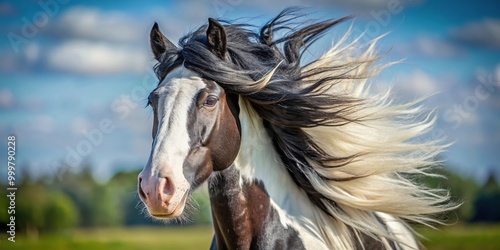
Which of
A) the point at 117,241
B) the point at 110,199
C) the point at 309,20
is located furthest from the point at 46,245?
the point at 309,20

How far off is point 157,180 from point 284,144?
1081 millimetres

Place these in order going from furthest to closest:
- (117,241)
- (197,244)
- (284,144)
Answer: (117,241) < (197,244) < (284,144)

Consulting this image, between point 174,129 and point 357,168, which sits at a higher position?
point 174,129

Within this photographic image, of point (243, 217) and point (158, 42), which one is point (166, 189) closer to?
point (243, 217)

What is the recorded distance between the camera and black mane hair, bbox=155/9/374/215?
12.1 feet

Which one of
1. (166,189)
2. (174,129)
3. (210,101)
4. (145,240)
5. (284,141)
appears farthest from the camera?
(145,240)

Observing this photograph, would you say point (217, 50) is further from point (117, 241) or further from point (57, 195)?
point (57, 195)

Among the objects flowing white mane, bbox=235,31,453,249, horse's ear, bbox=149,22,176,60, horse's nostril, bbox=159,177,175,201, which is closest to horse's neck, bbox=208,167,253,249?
flowing white mane, bbox=235,31,453,249

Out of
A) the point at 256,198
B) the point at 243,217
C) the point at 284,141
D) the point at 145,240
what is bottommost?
the point at 145,240

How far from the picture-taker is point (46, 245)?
891 inches

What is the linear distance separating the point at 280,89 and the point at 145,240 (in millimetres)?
21701

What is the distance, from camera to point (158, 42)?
4.03 m

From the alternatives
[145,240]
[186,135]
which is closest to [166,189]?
[186,135]

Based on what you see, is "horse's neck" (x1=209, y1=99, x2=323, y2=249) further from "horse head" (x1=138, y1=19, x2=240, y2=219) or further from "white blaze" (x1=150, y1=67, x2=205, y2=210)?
"white blaze" (x1=150, y1=67, x2=205, y2=210)
